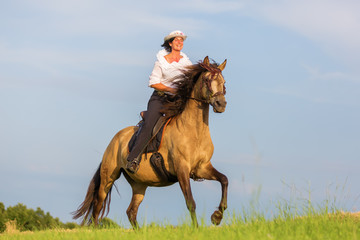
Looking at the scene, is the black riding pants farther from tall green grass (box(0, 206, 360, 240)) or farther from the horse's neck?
tall green grass (box(0, 206, 360, 240))

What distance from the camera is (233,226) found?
761 centimetres

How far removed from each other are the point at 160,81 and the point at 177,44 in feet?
2.67

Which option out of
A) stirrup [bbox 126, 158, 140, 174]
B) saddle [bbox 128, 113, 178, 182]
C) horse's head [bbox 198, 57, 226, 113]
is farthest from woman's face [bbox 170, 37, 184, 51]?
stirrup [bbox 126, 158, 140, 174]

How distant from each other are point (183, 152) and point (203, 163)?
0.52 meters

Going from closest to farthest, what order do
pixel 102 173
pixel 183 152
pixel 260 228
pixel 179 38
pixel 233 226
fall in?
pixel 260 228, pixel 233 226, pixel 183 152, pixel 179 38, pixel 102 173

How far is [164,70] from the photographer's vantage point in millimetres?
9656

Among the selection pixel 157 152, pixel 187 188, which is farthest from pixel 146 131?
pixel 187 188

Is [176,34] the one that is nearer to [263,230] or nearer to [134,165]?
[134,165]

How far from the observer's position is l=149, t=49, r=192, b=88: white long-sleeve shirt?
9.62 m

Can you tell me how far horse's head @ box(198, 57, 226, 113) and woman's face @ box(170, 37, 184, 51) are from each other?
37.7 inches

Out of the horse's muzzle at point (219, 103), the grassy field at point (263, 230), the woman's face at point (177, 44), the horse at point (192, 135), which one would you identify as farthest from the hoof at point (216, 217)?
the woman's face at point (177, 44)

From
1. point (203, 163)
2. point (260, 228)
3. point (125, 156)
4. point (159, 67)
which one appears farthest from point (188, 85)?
point (260, 228)

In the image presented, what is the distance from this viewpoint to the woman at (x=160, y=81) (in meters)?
9.59

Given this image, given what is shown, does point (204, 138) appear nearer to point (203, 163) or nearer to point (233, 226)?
point (203, 163)
